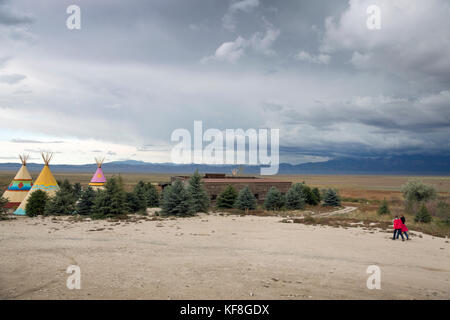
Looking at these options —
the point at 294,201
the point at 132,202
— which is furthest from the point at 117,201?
the point at 294,201

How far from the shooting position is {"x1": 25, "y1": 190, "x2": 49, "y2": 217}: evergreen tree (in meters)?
20.9

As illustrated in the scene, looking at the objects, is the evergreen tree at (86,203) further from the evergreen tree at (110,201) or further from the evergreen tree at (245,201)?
the evergreen tree at (245,201)

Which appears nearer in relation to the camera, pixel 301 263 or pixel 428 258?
pixel 301 263

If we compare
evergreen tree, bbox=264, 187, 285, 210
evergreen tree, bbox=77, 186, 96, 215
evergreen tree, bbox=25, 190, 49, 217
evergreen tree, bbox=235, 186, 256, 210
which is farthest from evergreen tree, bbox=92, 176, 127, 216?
evergreen tree, bbox=264, 187, 285, 210

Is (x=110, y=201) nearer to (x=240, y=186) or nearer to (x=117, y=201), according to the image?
(x=117, y=201)

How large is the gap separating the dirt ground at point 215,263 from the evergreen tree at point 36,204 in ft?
17.2

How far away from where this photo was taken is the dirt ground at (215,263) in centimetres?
698

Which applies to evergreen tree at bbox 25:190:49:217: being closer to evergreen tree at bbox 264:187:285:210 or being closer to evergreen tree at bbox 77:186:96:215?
evergreen tree at bbox 77:186:96:215

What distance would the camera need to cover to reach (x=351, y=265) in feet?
31.3

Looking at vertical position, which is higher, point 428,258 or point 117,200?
point 117,200
